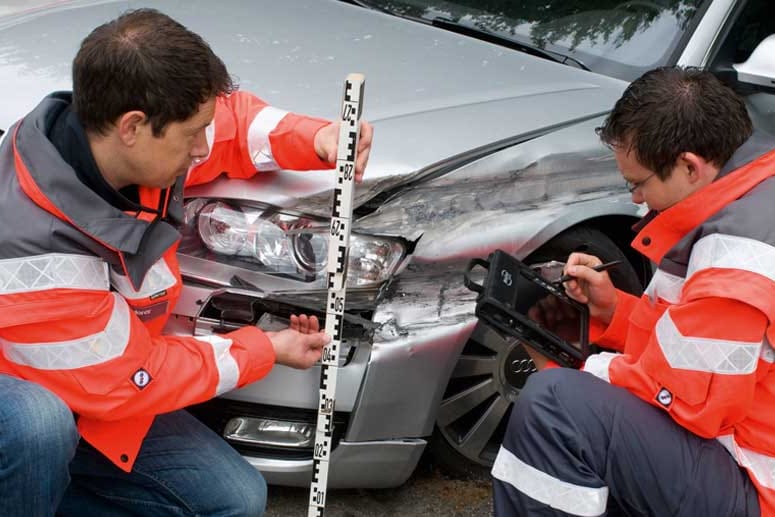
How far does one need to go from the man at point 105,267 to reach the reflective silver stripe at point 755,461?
92cm

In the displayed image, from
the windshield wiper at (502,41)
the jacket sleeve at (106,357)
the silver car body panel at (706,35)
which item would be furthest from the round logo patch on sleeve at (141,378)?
the silver car body panel at (706,35)

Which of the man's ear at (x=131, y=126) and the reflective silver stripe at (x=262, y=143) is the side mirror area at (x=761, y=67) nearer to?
the reflective silver stripe at (x=262, y=143)

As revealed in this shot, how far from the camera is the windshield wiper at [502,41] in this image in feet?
9.90

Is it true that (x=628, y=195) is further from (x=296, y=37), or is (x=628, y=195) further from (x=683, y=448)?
(x=296, y=37)

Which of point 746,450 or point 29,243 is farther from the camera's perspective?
point 746,450

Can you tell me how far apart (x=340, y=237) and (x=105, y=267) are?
527mm

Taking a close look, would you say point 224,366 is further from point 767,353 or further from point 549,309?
point 767,353

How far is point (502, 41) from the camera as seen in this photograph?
3.12m

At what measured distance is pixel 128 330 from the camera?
76.7 inches

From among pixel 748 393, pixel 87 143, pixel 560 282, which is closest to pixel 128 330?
pixel 87 143

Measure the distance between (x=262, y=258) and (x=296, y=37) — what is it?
36.4 inches

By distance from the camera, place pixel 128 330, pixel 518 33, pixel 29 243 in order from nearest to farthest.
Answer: pixel 29 243
pixel 128 330
pixel 518 33

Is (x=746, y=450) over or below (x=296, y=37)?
below

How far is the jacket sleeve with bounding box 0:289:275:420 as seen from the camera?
1.85 meters
